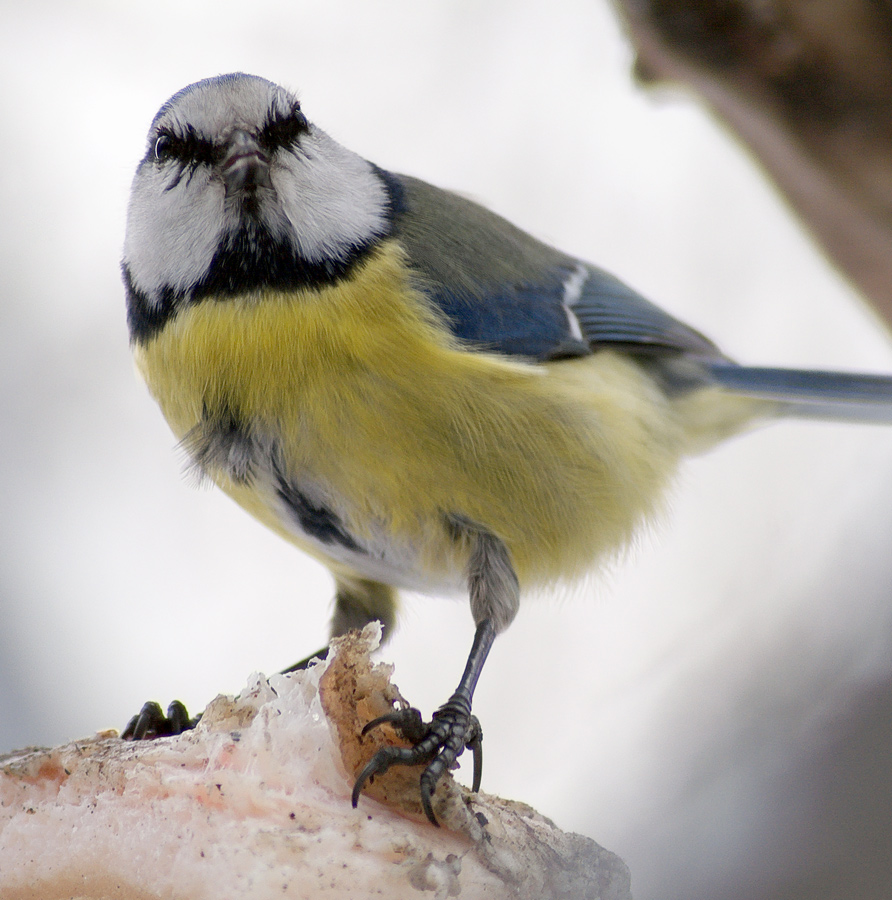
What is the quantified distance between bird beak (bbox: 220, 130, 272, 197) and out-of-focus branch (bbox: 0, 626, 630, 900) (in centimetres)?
36

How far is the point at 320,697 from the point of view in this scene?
1.97 ft

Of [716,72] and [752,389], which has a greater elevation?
[716,72]

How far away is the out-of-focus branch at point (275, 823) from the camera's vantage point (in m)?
0.55

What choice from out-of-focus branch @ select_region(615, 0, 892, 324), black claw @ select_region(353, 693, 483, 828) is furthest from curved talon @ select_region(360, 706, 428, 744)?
out-of-focus branch @ select_region(615, 0, 892, 324)

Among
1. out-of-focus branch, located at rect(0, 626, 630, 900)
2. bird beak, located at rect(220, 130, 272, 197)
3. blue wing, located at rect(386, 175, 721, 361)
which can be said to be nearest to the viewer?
out-of-focus branch, located at rect(0, 626, 630, 900)

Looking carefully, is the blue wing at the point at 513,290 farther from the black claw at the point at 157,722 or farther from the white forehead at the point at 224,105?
the black claw at the point at 157,722

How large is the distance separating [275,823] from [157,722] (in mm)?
353

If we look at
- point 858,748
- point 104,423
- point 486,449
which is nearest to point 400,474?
→ point 486,449

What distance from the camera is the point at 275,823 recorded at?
1.88ft

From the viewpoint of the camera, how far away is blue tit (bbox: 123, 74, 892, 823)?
75 cm

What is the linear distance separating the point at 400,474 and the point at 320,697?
22cm

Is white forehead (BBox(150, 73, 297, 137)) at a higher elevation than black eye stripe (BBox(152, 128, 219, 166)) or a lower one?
higher

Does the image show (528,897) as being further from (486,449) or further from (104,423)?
(104,423)

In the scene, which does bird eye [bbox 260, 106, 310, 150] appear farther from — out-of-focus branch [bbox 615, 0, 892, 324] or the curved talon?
the curved talon
